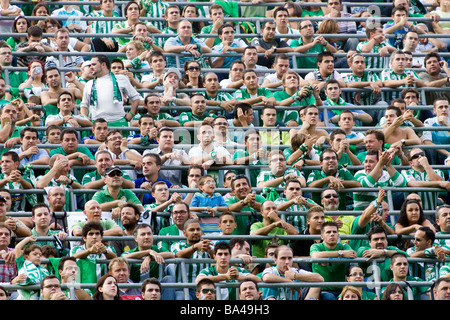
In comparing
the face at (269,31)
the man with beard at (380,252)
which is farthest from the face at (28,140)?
the man with beard at (380,252)

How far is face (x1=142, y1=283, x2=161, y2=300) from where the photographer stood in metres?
11.0

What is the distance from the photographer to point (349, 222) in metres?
12.8

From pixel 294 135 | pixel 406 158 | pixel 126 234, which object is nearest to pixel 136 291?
pixel 126 234

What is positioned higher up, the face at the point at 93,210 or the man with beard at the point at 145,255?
the face at the point at 93,210

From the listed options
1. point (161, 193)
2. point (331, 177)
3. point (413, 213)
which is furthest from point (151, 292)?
point (413, 213)

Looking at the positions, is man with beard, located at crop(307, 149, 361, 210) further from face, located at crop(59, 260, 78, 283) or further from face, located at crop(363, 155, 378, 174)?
face, located at crop(59, 260, 78, 283)

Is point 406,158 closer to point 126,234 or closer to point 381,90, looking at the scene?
point 381,90

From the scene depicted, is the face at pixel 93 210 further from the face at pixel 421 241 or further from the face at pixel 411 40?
the face at pixel 411 40

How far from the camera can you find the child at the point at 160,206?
12424 millimetres

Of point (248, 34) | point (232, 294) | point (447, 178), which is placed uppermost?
point (248, 34)

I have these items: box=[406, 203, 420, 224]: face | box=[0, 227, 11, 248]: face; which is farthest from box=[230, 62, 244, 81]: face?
box=[0, 227, 11, 248]: face

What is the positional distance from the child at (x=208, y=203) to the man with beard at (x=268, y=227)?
44cm

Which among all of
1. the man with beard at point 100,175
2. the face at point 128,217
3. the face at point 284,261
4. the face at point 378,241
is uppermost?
the man with beard at point 100,175

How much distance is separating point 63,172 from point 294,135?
2.86 metres
